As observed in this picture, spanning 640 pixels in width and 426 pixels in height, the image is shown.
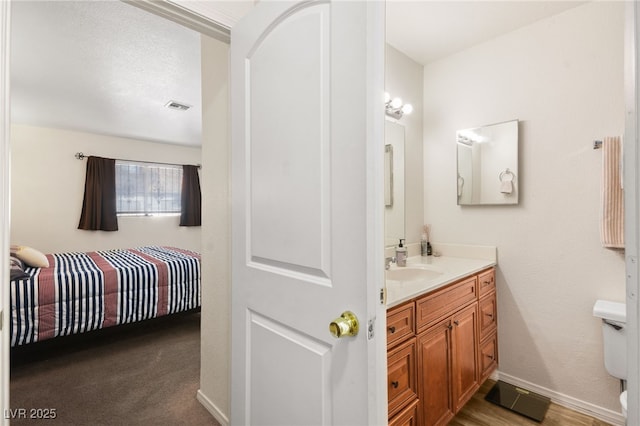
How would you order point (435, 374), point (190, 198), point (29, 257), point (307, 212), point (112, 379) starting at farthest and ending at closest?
point (190, 198) < point (29, 257) < point (112, 379) < point (435, 374) < point (307, 212)

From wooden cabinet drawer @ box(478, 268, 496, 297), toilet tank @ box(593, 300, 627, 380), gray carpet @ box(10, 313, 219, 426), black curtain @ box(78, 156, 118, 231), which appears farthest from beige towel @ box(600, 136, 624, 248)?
black curtain @ box(78, 156, 118, 231)

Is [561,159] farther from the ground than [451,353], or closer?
farther from the ground

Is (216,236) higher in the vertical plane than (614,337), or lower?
higher

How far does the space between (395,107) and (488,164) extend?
0.82 metres

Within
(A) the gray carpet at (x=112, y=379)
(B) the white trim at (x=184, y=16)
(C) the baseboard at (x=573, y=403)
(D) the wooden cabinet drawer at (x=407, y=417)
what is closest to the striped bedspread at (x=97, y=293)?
(A) the gray carpet at (x=112, y=379)

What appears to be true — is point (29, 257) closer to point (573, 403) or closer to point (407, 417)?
point (407, 417)

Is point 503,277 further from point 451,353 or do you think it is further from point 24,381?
point 24,381

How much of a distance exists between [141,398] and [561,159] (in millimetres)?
3192

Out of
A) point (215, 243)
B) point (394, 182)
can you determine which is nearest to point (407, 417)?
point (215, 243)

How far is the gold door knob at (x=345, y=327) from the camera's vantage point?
811mm

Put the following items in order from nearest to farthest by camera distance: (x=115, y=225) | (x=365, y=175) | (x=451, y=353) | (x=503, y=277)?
(x=365, y=175) < (x=451, y=353) < (x=503, y=277) < (x=115, y=225)

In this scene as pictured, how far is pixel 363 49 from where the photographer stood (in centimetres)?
81

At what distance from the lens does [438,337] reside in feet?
5.26

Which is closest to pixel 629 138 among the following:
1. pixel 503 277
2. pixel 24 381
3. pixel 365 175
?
pixel 365 175
